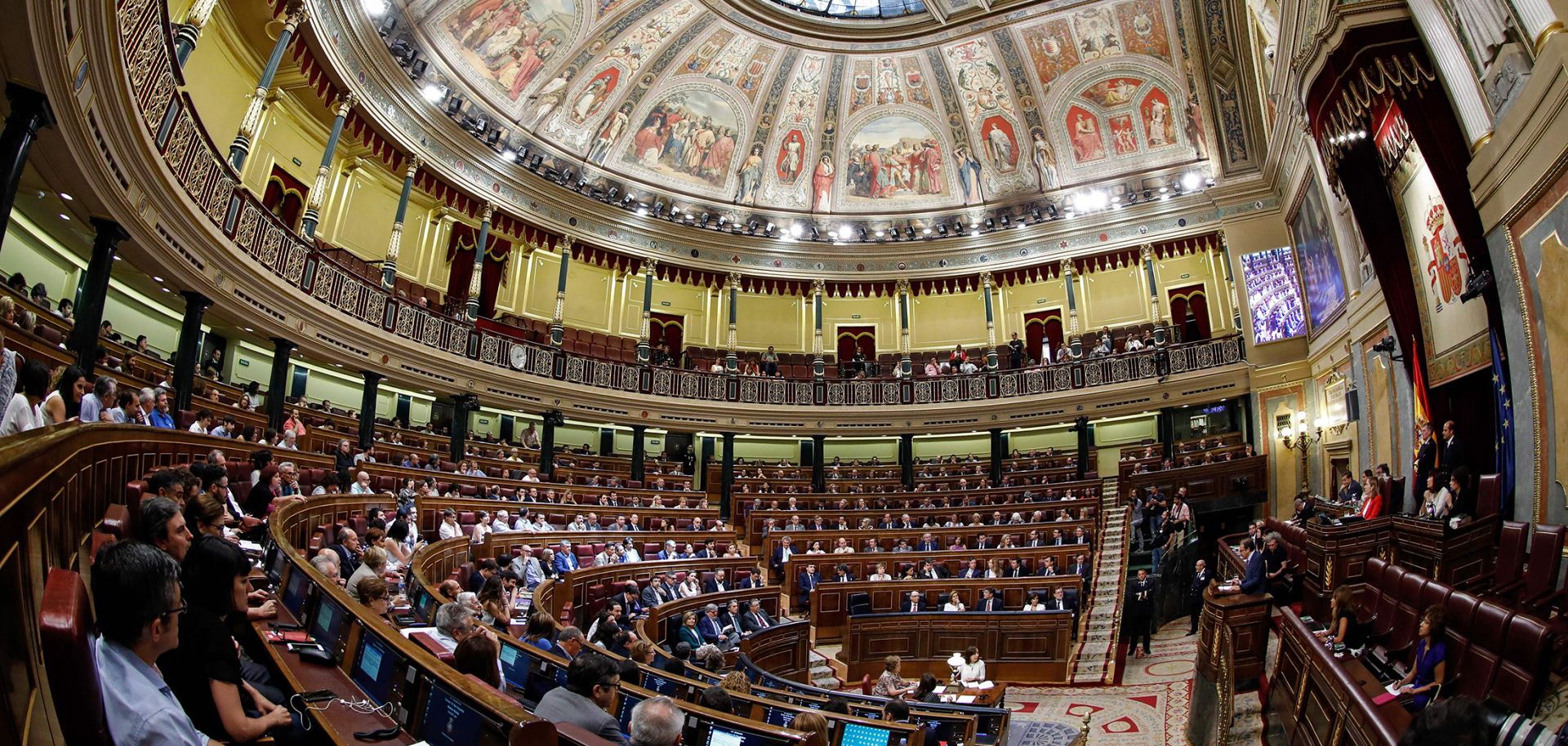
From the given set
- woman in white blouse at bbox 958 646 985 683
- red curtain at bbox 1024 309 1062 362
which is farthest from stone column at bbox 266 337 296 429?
red curtain at bbox 1024 309 1062 362

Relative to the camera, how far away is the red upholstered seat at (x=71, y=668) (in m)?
1.45

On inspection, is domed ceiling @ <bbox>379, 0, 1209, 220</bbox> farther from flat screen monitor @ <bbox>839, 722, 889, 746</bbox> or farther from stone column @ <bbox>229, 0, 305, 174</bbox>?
flat screen monitor @ <bbox>839, 722, 889, 746</bbox>

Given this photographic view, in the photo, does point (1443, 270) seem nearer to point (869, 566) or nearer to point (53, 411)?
point (869, 566)

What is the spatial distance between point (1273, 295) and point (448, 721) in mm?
19034

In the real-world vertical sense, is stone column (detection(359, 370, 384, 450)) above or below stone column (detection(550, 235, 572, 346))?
below

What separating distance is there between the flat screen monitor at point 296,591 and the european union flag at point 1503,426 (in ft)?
30.4

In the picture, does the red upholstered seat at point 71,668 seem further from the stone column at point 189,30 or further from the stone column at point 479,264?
the stone column at point 479,264

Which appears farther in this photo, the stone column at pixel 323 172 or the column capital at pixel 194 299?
the stone column at pixel 323 172

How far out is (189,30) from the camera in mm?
10070

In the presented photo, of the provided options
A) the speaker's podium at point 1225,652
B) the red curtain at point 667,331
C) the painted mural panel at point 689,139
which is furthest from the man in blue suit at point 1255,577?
the painted mural panel at point 689,139

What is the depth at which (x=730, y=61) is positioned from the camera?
21.8 meters

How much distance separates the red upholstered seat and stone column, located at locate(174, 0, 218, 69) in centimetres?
1107

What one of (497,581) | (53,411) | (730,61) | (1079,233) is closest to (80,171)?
(53,411)

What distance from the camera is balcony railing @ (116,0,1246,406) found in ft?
26.7
